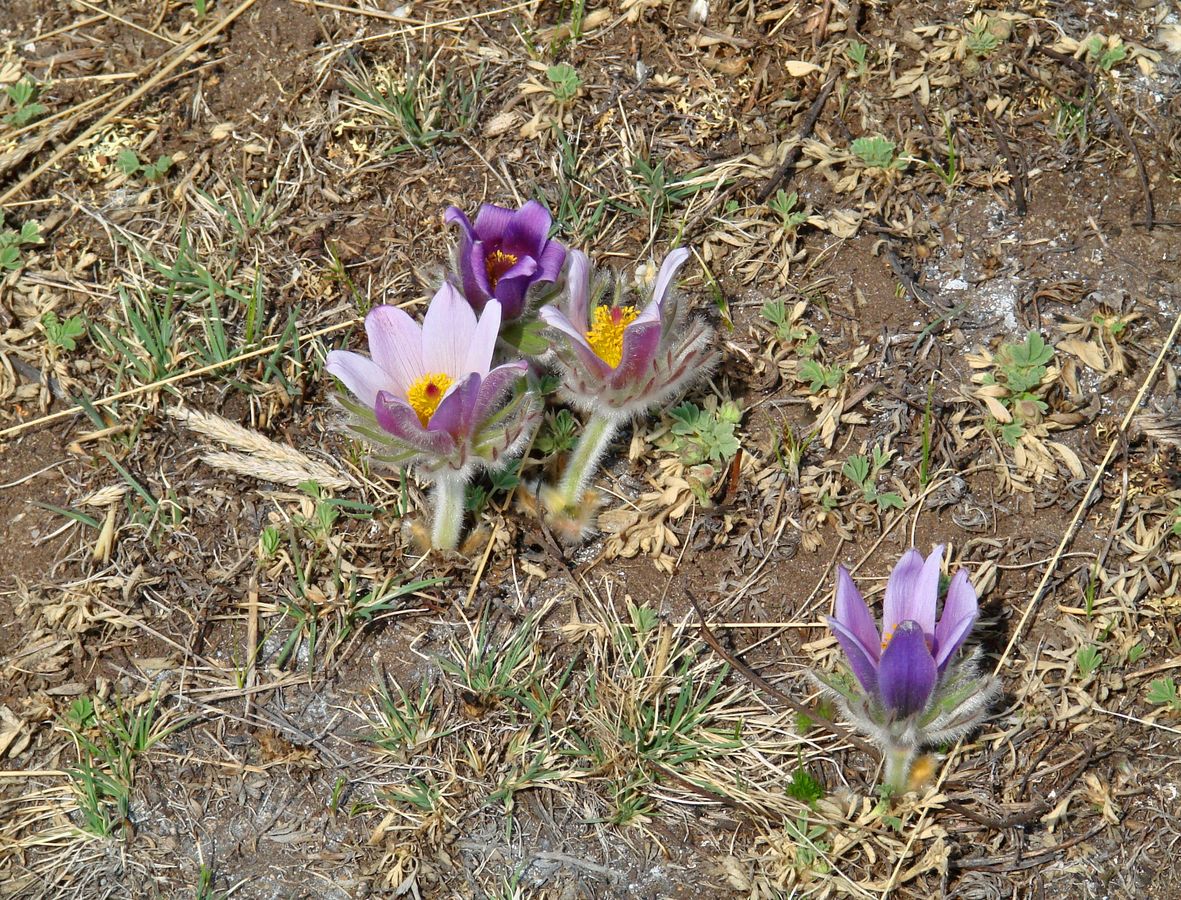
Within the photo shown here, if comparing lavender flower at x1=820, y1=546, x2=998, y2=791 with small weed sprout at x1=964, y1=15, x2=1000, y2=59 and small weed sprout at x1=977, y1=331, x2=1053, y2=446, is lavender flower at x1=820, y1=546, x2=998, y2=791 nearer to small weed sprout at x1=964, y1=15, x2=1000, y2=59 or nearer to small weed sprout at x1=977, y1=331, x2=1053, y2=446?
small weed sprout at x1=977, y1=331, x2=1053, y2=446

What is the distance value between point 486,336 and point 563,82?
1.44 meters

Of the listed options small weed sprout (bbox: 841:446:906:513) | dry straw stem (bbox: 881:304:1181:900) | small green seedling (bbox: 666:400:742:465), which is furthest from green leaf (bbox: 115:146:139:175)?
dry straw stem (bbox: 881:304:1181:900)

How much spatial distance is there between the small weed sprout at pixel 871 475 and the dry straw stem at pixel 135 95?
2.83m

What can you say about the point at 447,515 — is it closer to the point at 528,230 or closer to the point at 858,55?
the point at 528,230

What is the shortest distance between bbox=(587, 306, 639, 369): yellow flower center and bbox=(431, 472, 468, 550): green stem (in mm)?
535

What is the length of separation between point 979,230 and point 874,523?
1102mm

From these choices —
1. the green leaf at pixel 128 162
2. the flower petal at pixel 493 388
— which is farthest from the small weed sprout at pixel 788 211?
the green leaf at pixel 128 162

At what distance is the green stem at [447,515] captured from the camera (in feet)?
10.5

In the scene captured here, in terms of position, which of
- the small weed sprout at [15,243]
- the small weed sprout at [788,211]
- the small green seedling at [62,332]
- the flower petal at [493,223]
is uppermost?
the flower petal at [493,223]

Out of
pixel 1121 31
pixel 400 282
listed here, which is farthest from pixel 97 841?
pixel 1121 31

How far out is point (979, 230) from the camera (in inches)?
146

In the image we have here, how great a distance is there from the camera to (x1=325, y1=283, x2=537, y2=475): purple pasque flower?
278cm

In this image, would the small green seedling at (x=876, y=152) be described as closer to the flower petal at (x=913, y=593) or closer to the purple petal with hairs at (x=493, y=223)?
the purple petal with hairs at (x=493, y=223)

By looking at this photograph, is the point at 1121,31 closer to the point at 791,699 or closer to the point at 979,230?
the point at 979,230
